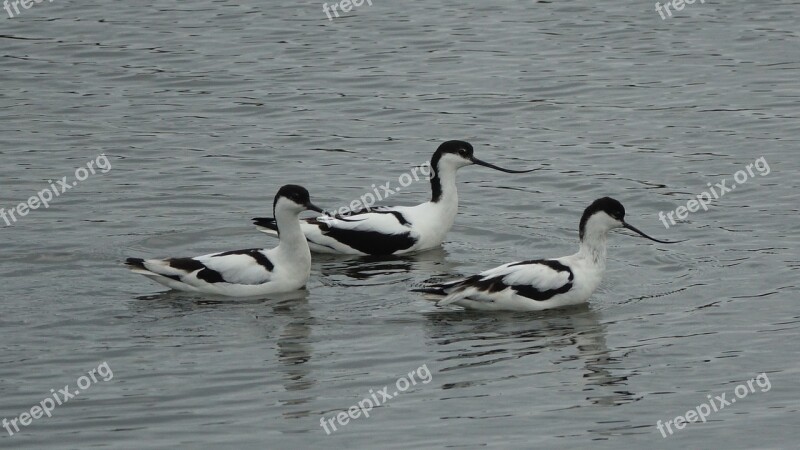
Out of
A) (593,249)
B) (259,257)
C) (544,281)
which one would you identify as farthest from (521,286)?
(259,257)

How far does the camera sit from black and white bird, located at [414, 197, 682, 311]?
12945 millimetres

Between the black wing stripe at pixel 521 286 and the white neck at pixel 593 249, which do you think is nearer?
the black wing stripe at pixel 521 286

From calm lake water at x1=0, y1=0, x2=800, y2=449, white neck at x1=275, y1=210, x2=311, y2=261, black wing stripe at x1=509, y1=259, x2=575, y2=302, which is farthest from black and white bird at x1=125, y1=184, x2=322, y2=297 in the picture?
black wing stripe at x1=509, y1=259, x2=575, y2=302

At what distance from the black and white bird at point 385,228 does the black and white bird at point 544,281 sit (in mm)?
2343

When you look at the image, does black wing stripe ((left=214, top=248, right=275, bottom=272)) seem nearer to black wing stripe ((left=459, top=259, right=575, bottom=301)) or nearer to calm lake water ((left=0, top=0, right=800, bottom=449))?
calm lake water ((left=0, top=0, right=800, bottom=449))

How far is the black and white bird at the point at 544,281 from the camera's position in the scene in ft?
42.5

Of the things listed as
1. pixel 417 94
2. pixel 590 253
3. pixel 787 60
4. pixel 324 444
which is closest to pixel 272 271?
pixel 590 253

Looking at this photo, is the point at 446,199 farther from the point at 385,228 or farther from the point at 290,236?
the point at 290,236

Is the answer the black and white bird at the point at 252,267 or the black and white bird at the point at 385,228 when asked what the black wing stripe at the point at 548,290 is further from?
the black and white bird at the point at 385,228

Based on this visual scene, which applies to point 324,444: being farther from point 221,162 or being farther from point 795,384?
point 221,162

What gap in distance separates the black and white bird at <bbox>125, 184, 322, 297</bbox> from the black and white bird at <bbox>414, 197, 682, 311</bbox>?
1456 mm

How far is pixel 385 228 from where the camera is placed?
15352 millimetres

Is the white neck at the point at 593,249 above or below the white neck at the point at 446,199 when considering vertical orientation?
below

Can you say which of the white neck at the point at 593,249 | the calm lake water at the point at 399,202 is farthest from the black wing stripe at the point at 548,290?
the white neck at the point at 593,249
